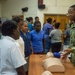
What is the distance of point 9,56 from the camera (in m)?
2.24

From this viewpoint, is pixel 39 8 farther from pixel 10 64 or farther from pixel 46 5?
pixel 10 64

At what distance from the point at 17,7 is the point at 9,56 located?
10.5 metres

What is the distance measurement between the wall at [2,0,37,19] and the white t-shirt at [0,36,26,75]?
9270mm

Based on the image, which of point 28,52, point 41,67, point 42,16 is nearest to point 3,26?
point 41,67

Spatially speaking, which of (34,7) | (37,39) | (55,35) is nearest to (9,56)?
(37,39)

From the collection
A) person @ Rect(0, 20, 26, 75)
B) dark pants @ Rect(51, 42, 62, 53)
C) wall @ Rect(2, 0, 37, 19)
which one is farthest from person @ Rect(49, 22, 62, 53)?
wall @ Rect(2, 0, 37, 19)

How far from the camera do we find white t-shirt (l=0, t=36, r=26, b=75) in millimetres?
2229

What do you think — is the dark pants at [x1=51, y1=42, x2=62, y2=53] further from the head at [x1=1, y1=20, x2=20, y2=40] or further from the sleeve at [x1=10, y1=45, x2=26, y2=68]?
the sleeve at [x1=10, y1=45, x2=26, y2=68]

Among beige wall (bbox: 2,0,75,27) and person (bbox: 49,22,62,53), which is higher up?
beige wall (bbox: 2,0,75,27)

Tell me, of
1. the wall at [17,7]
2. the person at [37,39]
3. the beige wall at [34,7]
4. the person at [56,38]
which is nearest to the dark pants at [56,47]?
the person at [56,38]

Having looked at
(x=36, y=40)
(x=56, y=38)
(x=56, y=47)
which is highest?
(x=36, y=40)

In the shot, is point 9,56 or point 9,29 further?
point 9,29

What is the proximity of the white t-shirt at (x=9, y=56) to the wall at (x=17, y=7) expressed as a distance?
9.27m

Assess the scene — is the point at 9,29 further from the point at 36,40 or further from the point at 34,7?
the point at 34,7
